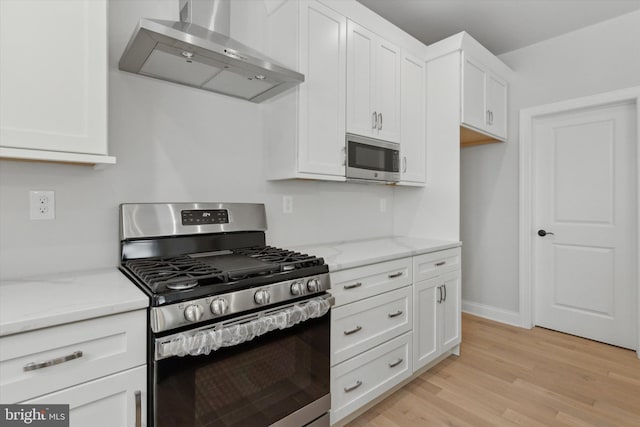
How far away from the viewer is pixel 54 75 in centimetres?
120

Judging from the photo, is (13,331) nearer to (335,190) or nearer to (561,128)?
(335,190)

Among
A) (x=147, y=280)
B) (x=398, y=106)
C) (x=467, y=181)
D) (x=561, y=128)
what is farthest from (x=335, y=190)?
(x=561, y=128)

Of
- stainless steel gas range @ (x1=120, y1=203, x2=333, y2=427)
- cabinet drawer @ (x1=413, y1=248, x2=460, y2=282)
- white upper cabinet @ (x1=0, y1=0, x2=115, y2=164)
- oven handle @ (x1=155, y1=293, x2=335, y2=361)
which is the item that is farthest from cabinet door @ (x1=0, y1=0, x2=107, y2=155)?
cabinet drawer @ (x1=413, y1=248, x2=460, y2=282)

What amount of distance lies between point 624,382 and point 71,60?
3.62 meters

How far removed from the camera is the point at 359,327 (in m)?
1.85

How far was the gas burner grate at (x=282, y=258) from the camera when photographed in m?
1.49

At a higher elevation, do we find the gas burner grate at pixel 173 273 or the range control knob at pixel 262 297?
the gas burner grate at pixel 173 273

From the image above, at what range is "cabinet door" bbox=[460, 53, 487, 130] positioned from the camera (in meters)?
2.63

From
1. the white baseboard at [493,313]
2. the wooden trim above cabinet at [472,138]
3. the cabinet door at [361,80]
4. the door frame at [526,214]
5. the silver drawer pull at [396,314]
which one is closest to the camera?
the silver drawer pull at [396,314]

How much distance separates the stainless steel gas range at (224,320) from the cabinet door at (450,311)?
1.21 metres

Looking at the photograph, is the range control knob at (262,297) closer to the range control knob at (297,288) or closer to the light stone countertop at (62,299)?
the range control knob at (297,288)

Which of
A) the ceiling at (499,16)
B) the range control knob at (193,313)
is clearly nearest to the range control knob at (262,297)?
the range control knob at (193,313)

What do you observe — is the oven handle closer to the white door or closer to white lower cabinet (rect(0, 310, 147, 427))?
white lower cabinet (rect(0, 310, 147, 427))

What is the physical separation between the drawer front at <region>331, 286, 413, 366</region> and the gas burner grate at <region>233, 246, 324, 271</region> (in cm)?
32
